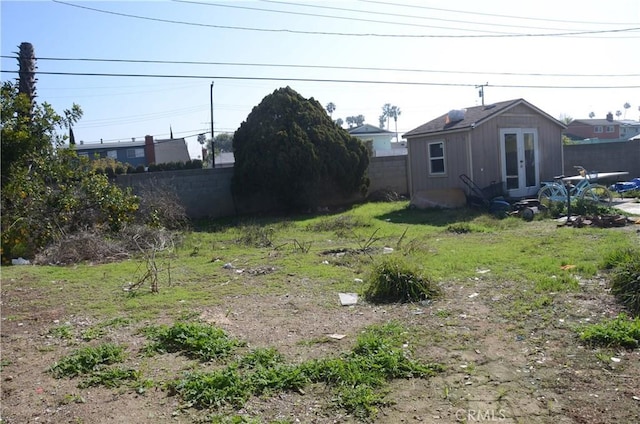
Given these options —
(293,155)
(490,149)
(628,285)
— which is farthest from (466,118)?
(628,285)

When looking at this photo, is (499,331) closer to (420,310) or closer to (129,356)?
(420,310)

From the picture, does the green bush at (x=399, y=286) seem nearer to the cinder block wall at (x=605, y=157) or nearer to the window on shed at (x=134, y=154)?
the cinder block wall at (x=605, y=157)

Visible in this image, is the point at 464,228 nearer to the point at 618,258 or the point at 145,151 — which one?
the point at 618,258

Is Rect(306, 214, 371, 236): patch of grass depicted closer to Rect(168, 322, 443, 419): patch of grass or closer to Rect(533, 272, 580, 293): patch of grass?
Rect(533, 272, 580, 293): patch of grass

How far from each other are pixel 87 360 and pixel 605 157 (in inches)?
857

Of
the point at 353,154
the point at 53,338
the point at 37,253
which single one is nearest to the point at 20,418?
the point at 53,338

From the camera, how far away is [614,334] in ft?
15.4

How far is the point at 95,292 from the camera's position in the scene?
779 centimetres

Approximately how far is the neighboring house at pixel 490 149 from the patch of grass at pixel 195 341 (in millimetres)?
12959

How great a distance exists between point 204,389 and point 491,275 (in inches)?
186

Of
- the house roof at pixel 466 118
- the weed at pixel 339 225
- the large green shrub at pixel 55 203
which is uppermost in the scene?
the house roof at pixel 466 118

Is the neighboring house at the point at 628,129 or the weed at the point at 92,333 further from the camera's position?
the neighboring house at the point at 628,129

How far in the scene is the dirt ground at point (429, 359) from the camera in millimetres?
3801

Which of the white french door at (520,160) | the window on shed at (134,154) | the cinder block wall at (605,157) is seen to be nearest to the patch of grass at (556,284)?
the white french door at (520,160)
